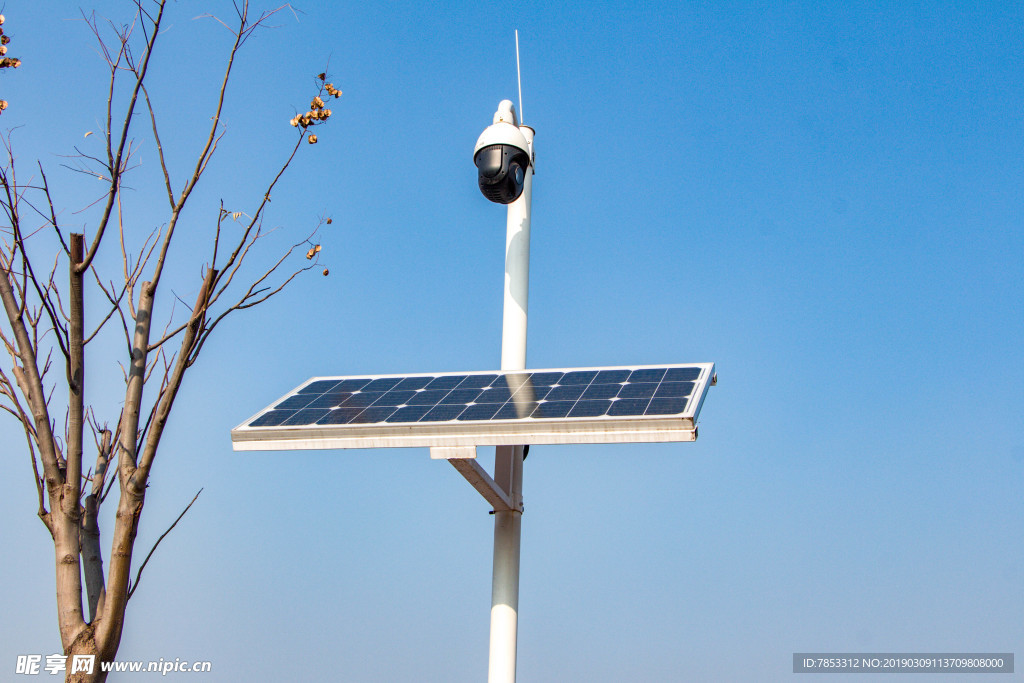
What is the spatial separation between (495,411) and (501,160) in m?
1.96

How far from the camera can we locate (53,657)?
413cm

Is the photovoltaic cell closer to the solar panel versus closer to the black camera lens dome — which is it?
the solar panel

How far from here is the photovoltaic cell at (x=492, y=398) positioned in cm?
514

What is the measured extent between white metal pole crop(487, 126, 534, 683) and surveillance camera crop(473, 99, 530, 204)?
0.44 m

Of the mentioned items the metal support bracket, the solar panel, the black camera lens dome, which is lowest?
the metal support bracket

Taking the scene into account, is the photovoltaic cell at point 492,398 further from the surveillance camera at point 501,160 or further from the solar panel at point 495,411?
the surveillance camera at point 501,160

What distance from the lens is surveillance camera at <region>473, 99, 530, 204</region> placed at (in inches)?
252

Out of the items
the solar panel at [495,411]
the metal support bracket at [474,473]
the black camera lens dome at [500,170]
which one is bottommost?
the metal support bracket at [474,473]

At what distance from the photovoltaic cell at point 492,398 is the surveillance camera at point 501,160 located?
1270 millimetres

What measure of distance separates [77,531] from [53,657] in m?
1.04

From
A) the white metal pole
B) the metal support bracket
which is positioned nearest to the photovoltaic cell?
the metal support bracket

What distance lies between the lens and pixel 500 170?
6395 mm

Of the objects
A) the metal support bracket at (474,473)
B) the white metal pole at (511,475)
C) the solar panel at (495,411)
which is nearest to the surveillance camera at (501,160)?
the white metal pole at (511,475)

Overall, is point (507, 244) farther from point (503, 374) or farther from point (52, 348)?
point (52, 348)
